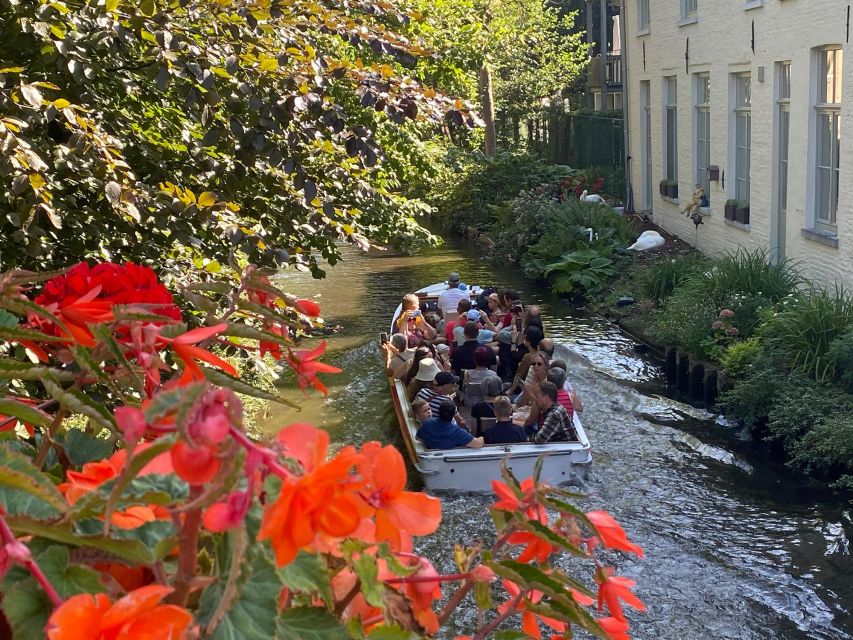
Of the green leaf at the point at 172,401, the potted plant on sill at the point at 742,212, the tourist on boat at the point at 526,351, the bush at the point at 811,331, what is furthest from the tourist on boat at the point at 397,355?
the green leaf at the point at 172,401

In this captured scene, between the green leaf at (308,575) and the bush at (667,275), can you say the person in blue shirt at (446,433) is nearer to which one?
the bush at (667,275)

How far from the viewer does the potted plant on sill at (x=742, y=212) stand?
49.3 ft

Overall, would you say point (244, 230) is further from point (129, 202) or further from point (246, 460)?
point (246, 460)

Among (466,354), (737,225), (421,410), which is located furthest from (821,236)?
(421,410)

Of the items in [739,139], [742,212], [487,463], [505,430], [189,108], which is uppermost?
[189,108]

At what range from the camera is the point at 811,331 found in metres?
10.1

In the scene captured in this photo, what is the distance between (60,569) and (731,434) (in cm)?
1038

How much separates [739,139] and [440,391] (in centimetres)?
801

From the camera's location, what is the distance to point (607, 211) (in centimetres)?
2064

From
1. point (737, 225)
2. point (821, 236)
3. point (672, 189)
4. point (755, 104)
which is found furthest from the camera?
point (672, 189)

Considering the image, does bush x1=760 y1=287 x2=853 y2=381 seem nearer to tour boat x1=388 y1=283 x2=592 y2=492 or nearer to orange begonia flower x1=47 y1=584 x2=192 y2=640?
tour boat x1=388 y1=283 x2=592 y2=492

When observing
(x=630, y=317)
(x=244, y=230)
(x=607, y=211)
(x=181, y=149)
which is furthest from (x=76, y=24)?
(x=607, y=211)

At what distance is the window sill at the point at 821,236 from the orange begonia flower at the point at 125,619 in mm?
11891

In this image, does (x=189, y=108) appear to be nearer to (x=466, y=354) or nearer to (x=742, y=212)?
(x=466, y=354)
